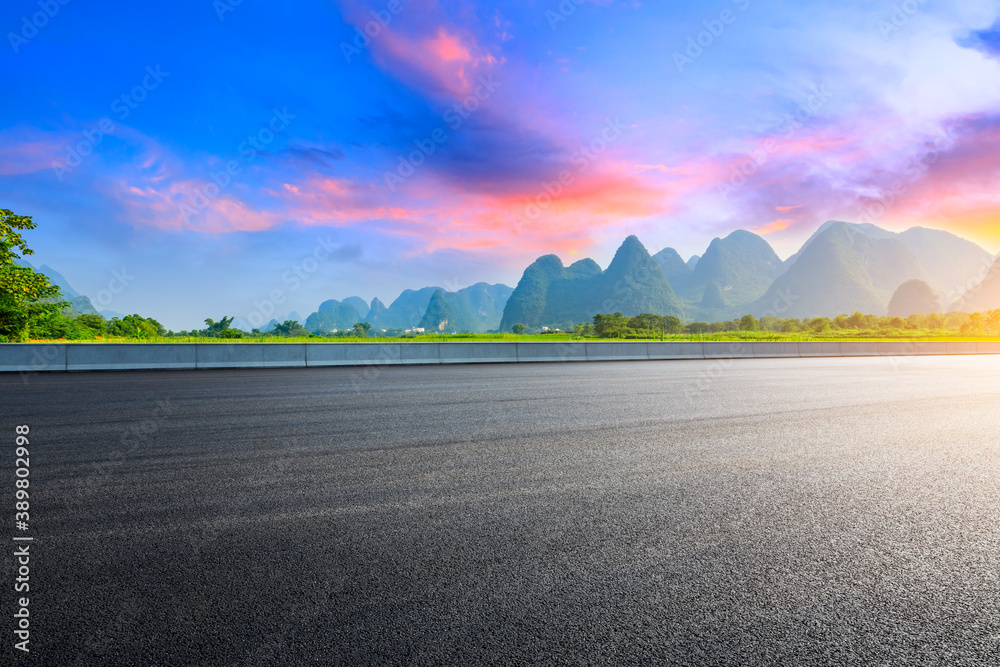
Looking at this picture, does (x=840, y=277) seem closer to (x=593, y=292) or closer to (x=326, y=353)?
(x=593, y=292)

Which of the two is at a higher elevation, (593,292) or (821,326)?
(593,292)

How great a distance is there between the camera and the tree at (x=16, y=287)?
30.3 m

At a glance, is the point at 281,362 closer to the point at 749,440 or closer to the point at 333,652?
the point at 749,440

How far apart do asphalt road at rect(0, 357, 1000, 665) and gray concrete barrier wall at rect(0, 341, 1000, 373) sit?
9954 mm

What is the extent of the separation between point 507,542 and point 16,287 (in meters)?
38.5

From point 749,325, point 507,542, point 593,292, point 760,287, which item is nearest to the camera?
point 507,542

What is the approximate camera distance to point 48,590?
2670mm

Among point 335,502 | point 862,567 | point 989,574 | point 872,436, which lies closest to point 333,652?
point 335,502

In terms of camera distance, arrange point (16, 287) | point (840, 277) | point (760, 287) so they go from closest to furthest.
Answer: point (16, 287)
point (840, 277)
point (760, 287)

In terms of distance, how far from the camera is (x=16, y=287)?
30.0 m

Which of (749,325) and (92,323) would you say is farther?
(749,325)

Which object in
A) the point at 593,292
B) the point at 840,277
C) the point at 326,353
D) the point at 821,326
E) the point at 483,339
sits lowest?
the point at 326,353

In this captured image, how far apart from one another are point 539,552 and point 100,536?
2.80m

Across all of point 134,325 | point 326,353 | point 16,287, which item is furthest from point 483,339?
point 134,325
